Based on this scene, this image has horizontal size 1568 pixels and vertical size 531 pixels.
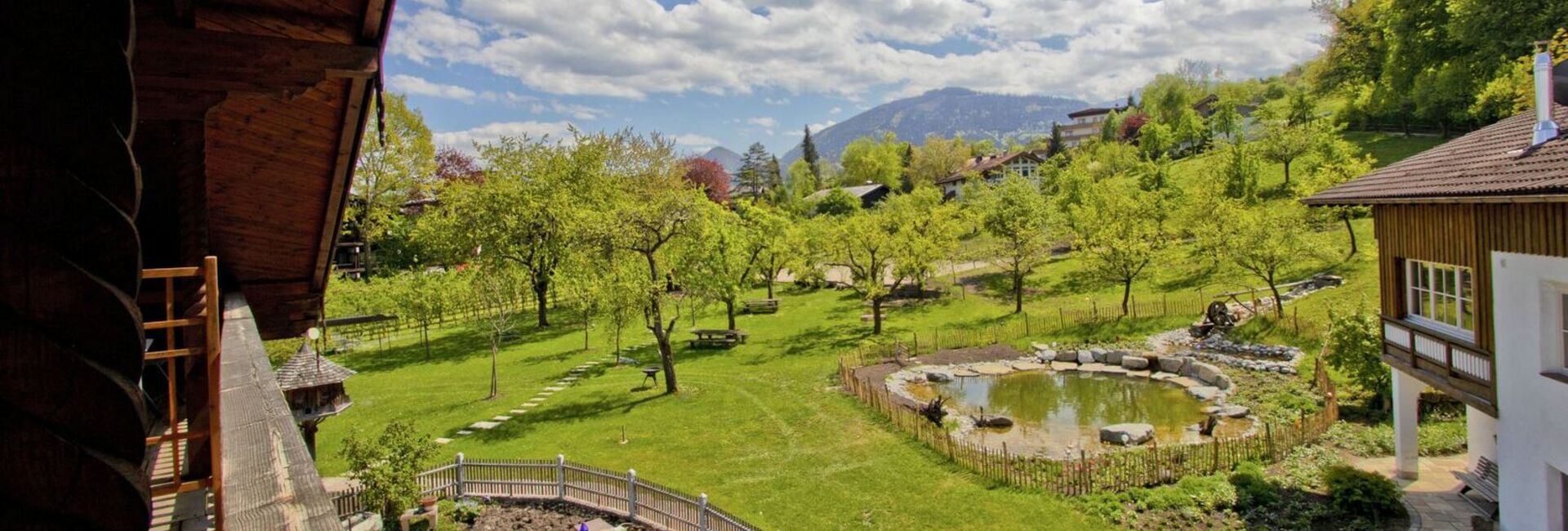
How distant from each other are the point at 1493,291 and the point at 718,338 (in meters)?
22.6

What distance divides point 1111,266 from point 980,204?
1586 cm

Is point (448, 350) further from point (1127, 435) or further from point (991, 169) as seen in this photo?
point (991, 169)

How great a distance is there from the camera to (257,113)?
538 centimetres

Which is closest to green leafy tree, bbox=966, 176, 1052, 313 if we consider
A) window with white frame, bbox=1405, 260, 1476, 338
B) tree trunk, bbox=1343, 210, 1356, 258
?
tree trunk, bbox=1343, 210, 1356, 258

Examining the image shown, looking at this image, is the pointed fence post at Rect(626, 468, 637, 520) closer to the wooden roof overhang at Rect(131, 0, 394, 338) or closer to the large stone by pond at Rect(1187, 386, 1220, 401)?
the wooden roof overhang at Rect(131, 0, 394, 338)

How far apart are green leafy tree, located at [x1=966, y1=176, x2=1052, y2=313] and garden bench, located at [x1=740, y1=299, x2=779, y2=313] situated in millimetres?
10579

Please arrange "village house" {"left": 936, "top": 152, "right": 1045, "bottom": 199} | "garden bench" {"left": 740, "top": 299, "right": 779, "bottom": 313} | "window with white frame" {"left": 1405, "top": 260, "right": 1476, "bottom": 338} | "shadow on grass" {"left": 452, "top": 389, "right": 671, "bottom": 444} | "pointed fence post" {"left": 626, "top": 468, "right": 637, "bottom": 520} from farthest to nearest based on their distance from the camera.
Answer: "village house" {"left": 936, "top": 152, "right": 1045, "bottom": 199}, "garden bench" {"left": 740, "top": 299, "right": 779, "bottom": 313}, "shadow on grass" {"left": 452, "top": 389, "right": 671, "bottom": 444}, "pointed fence post" {"left": 626, "top": 468, "right": 637, "bottom": 520}, "window with white frame" {"left": 1405, "top": 260, "right": 1476, "bottom": 338}

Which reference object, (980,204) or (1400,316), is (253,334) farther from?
(980,204)

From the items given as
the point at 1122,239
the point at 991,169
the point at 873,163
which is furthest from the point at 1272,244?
the point at 873,163

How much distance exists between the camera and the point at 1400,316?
13.1 meters

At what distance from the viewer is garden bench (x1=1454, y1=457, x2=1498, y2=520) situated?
38.3 ft

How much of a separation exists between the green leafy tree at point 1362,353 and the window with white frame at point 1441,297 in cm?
469

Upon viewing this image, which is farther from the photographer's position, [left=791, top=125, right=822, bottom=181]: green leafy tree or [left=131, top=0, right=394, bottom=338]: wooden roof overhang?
[left=791, top=125, right=822, bottom=181]: green leafy tree

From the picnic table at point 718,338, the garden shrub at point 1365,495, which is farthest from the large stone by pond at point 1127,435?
the picnic table at point 718,338
